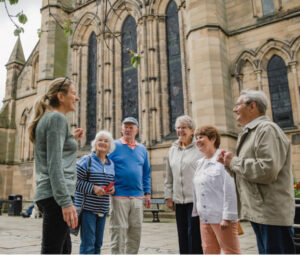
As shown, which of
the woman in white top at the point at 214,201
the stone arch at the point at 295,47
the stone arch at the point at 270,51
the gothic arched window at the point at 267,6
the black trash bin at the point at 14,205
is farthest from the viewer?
the black trash bin at the point at 14,205

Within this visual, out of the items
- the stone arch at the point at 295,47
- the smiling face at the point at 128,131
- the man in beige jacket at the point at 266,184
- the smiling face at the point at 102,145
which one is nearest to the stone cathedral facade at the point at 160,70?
the stone arch at the point at 295,47

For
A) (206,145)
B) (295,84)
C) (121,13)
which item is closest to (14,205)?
(121,13)

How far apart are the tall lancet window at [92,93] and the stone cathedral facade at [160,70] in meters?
0.05

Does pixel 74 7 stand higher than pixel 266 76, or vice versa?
pixel 74 7

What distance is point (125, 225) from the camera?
9.92ft

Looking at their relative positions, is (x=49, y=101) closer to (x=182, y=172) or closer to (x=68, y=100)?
(x=68, y=100)

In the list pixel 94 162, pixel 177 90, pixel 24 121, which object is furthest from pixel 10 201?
pixel 94 162

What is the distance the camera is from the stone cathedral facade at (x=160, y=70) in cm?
838

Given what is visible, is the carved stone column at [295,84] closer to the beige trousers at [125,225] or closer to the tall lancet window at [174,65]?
the tall lancet window at [174,65]

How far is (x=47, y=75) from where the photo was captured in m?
13.2

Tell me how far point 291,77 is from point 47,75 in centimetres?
1035

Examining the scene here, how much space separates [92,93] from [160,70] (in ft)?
14.0

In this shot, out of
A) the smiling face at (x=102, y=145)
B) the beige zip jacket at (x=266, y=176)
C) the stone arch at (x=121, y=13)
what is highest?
the stone arch at (x=121, y=13)

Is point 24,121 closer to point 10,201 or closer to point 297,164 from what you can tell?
point 10,201
